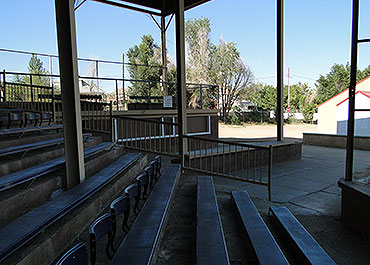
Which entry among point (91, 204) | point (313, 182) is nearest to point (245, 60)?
point (313, 182)

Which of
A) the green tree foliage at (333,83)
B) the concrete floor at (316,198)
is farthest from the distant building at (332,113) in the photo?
the green tree foliage at (333,83)

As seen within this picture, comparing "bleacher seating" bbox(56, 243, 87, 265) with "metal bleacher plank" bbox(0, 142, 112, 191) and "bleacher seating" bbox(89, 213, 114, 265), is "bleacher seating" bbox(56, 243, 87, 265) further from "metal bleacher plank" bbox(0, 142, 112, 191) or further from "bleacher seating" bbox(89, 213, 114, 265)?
"metal bleacher plank" bbox(0, 142, 112, 191)

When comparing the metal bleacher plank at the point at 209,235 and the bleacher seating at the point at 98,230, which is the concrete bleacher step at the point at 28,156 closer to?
the bleacher seating at the point at 98,230

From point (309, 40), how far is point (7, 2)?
55457mm

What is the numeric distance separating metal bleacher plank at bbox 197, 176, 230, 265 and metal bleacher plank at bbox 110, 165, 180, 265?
0.44m

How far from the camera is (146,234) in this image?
2.58 meters

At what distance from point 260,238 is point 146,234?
1313 mm

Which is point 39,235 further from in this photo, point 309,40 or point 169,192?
point 309,40

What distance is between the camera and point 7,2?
53.9ft

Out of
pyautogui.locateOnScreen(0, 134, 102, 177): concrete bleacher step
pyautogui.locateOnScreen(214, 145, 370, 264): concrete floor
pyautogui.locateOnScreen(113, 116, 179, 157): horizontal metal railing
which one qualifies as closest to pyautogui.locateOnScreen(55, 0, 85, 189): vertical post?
pyautogui.locateOnScreen(0, 134, 102, 177): concrete bleacher step

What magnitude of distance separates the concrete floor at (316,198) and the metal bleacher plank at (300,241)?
0.41 m

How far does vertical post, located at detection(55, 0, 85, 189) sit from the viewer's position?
11.3 ft

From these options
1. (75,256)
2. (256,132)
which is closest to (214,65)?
(256,132)

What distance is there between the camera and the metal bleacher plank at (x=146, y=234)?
2146mm
